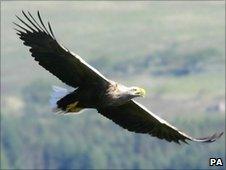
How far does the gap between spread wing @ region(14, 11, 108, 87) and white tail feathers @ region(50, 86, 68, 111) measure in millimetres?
Result: 650

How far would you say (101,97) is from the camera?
30.6 metres

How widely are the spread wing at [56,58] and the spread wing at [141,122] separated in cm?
177

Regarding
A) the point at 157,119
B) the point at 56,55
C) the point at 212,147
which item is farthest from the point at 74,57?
the point at 212,147

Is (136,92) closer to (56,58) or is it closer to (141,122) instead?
(56,58)

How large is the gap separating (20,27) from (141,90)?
3.55 m

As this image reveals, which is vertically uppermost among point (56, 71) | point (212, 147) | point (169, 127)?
point (56, 71)

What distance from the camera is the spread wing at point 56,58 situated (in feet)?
99.8

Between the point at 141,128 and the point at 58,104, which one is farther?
the point at 141,128

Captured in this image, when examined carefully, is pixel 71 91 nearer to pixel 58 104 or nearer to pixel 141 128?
pixel 58 104

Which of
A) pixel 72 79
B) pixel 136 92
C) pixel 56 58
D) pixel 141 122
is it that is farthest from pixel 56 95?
pixel 141 122

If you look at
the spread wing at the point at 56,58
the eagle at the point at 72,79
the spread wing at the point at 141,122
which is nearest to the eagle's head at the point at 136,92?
the eagle at the point at 72,79

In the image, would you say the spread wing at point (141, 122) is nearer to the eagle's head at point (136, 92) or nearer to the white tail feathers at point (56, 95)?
the eagle's head at point (136, 92)

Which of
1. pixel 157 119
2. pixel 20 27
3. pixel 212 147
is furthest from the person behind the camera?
pixel 212 147

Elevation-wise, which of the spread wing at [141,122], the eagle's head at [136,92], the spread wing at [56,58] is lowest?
the spread wing at [141,122]
